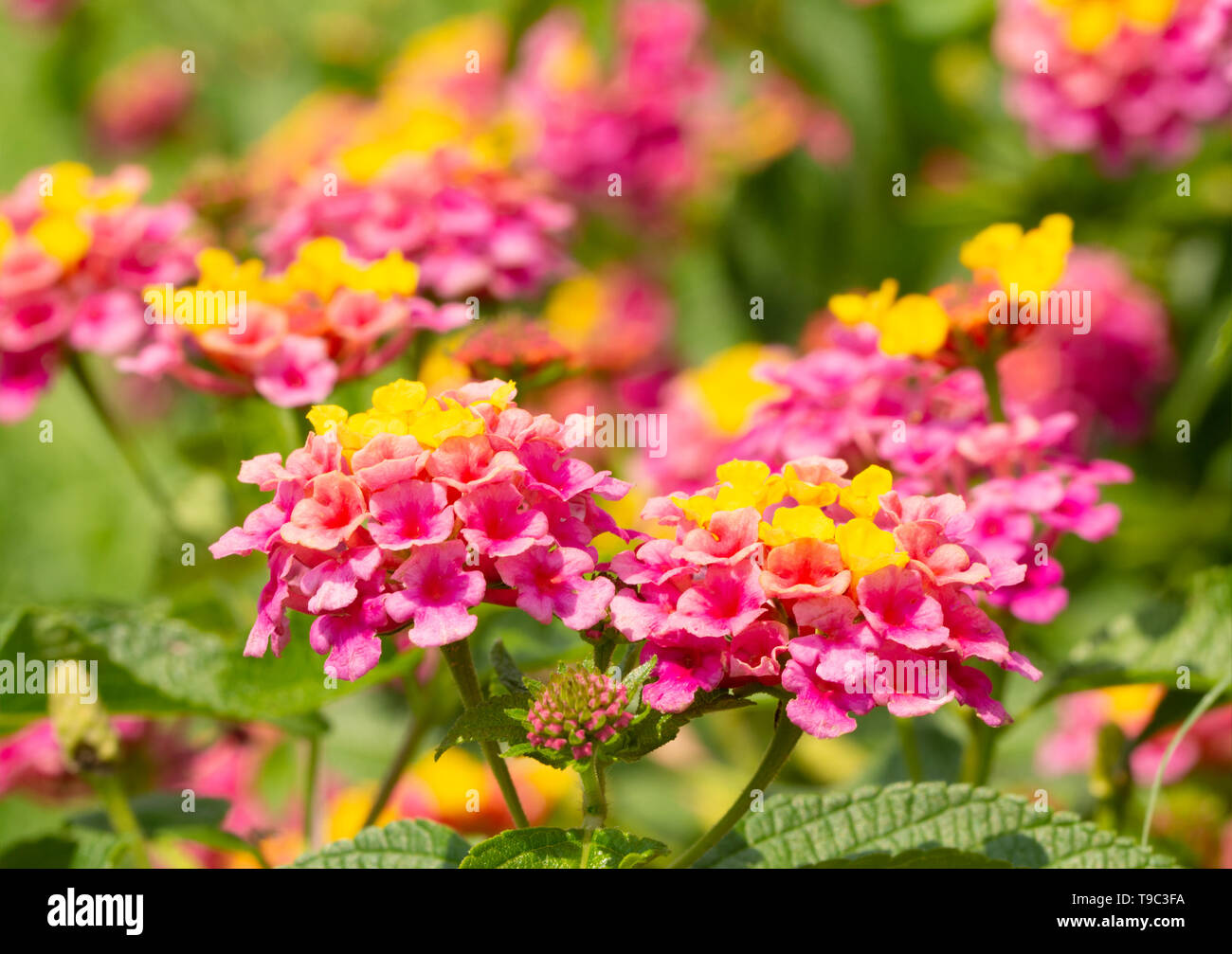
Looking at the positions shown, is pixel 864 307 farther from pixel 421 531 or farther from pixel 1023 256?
pixel 421 531

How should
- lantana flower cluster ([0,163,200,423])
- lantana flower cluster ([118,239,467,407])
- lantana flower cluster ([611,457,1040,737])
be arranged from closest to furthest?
lantana flower cluster ([611,457,1040,737]) < lantana flower cluster ([118,239,467,407]) < lantana flower cluster ([0,163,200,423])

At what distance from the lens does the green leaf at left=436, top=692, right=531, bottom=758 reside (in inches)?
28.4

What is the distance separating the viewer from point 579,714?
681 mm

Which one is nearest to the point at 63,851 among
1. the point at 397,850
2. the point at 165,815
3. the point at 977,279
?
the point at 165,815

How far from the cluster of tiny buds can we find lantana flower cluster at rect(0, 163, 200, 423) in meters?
0.62

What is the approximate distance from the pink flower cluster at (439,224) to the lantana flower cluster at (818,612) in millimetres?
558

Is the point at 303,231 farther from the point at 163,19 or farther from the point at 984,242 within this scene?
the point at 163,19

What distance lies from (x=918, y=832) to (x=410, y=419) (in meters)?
0.40

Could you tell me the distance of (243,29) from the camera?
9.91 feet

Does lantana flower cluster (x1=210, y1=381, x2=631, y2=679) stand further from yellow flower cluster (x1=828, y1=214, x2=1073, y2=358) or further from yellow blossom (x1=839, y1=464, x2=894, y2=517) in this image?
yellow flower cluster (x1=828, y1=214, x2=1073, y2=358)

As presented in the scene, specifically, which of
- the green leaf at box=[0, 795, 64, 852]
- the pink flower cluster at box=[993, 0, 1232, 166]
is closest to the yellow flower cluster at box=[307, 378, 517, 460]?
the green leaf at box=[0, 795, 64, 852]
